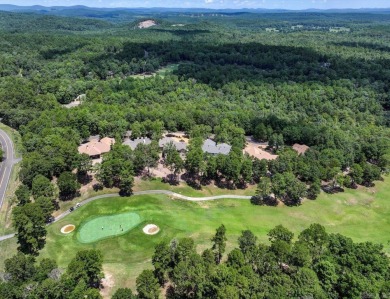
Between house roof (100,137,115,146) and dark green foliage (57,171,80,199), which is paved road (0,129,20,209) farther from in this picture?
house roof (100,137,115,146)

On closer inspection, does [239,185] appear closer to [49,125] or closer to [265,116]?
[265,116]

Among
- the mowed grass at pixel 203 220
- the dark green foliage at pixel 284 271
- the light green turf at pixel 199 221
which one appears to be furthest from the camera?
the mowed grass at pixel 203 220

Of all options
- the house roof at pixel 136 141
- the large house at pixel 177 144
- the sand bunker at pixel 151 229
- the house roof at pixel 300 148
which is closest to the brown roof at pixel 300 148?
the house roof at pixel 300 148

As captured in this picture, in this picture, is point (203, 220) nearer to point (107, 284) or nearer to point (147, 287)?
point (107, 284)

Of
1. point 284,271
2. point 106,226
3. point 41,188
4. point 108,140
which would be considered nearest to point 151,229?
point 106,226

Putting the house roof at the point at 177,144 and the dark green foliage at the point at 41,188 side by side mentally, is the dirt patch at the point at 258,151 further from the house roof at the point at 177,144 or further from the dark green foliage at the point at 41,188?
the dark green foliage at the point at 41,188

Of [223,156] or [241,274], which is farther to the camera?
[223,156]
